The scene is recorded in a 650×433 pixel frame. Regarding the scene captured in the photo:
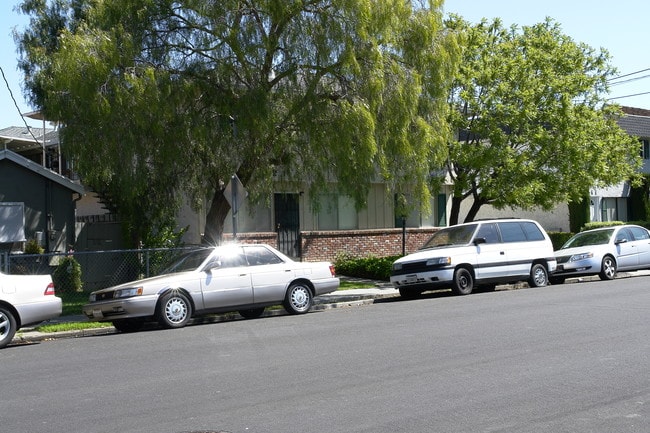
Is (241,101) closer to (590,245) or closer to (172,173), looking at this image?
(172,173)

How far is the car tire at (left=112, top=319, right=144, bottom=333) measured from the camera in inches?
556

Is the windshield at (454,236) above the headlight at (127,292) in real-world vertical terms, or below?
above

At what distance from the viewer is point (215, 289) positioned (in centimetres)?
1441

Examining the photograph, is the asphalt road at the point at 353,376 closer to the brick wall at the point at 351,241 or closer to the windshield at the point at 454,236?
the windshield at the point at 454,236

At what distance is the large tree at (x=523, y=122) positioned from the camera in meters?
23.3

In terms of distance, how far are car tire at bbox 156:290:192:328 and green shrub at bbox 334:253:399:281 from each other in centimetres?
996

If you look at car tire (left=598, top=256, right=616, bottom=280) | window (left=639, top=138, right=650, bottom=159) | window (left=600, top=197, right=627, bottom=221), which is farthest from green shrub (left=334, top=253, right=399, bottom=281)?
window (left=639, top=138, right=650, bottom=159)

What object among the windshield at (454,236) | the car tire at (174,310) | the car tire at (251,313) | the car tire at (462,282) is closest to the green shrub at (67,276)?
the car tire at (251,313)

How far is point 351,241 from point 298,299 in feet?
40.4

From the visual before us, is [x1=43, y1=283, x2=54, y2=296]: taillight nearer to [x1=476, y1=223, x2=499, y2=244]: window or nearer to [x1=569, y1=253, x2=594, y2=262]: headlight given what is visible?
[x1=476, y1=223, x2=499, y2=244]: window

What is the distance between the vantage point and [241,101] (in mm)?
16562

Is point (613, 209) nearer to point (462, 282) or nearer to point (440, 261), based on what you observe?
point (462, 282)

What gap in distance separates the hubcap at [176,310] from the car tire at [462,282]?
6.59 m

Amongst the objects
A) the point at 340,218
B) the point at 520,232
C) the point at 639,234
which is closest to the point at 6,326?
the point at 520,232
